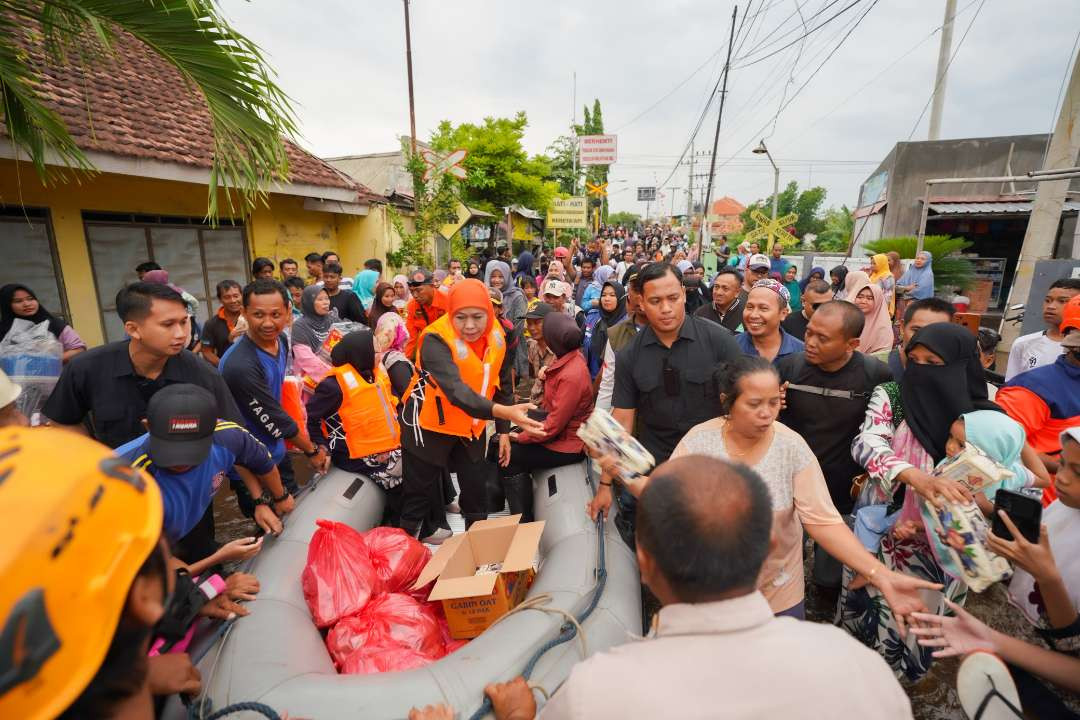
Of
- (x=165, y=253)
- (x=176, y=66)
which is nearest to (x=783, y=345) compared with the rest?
(x=176, y=66)

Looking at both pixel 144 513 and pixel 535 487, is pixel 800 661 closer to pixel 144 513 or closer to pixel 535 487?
pixel 144 513

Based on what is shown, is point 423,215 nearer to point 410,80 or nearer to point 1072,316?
point 410,80

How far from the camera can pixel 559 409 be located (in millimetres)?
3209

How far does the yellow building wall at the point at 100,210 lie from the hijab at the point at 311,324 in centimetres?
191

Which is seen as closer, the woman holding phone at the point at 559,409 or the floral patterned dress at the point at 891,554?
the floral patterned dress at the point at 891,554

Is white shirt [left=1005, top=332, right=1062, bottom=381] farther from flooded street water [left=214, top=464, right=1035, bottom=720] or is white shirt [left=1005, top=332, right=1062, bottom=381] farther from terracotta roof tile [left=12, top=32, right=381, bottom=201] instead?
terracotta roof tile [left=12, top=32, right=381, bottom=201]

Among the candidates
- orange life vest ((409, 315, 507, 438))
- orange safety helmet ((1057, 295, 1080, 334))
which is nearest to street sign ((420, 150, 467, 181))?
orange life vest ((409, 315, 507, 438))

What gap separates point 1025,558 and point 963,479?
298 millimetres

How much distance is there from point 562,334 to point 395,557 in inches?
63.4

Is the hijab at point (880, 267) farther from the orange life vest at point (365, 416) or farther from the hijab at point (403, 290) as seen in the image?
the orange life vest at point (365, 416)

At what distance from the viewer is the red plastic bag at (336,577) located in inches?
92.3

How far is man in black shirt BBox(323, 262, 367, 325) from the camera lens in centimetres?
586

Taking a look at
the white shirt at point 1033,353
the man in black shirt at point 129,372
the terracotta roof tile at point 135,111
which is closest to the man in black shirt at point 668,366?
the man in black shirt at point 129,372

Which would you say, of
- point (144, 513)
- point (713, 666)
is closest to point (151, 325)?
point (144, 513)
